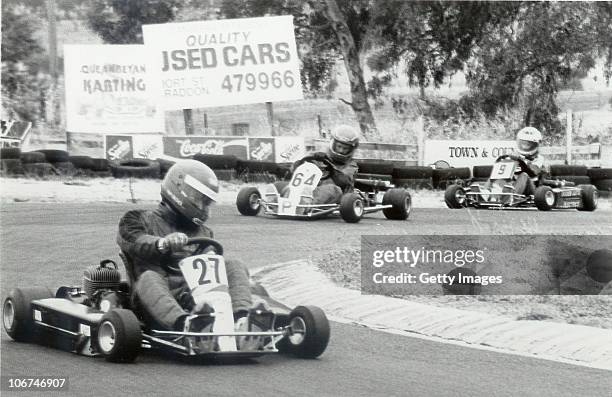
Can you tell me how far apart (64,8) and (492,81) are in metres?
2.72

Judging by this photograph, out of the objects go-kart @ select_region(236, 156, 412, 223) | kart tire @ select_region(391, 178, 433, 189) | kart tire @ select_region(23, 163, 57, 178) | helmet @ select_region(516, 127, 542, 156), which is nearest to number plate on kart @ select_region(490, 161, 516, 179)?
kart tire @ select_region(391, 178, 433, 189)

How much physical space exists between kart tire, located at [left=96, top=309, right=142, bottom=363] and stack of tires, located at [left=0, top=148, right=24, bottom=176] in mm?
1535

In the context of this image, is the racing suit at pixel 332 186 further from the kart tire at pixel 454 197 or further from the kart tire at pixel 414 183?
the kart tire at pixel 454 197

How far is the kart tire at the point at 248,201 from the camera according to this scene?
877 cm

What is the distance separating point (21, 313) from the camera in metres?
5.18

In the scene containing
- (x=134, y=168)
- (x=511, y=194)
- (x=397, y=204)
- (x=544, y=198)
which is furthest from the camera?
(x=511, y=194)

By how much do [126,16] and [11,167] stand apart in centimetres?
104

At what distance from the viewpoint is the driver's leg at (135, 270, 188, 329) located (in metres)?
4.79

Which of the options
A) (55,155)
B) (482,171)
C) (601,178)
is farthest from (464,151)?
(55,155)

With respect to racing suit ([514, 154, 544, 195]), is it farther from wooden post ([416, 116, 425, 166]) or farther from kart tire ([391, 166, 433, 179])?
wooden post ([416, 116, 425, 166])

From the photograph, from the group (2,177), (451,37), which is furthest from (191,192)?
(451,37)

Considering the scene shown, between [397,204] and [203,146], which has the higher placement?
[203,146]

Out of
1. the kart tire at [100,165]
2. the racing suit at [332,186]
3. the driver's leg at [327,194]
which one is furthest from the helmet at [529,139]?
the kart tire at [100,165]

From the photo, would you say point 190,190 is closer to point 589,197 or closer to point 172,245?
point 172,245
